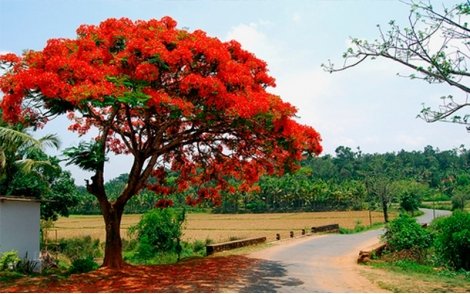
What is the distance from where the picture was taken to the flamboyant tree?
457 inches

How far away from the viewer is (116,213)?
13.9 metres

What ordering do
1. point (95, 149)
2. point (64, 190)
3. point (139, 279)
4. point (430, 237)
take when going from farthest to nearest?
point (64, 190), point (430, 237), point (95, 149), point (139, 279)

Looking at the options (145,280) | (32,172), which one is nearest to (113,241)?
(145,280)

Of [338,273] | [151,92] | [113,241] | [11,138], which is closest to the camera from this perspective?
[151,92]

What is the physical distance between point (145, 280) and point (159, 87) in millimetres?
4728

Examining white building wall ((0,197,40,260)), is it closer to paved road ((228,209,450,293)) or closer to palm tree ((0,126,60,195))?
palm tree ((0,126,60,195))

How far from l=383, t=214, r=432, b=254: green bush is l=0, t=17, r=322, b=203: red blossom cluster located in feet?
21.6

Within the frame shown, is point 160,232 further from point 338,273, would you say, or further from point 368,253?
point 338,273

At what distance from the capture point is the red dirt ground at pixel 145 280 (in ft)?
35.4

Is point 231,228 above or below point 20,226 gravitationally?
below

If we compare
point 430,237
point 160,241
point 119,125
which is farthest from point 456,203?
point 119,125

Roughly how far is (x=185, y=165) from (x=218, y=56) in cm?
551

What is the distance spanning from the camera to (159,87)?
12484 millimetres

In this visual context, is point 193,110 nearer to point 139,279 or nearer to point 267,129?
point 267,129
